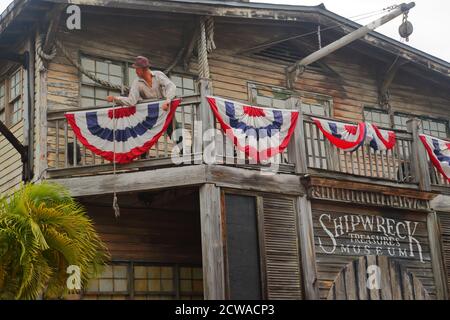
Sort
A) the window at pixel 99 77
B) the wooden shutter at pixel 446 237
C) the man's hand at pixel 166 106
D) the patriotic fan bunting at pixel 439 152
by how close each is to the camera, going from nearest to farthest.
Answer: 1. the man's hand at pixel 166 106
2. the window at pixel 99 77
3. the wooden shutter at pixel 446 237
4. the patriotic fan bunting at pixel 439 152

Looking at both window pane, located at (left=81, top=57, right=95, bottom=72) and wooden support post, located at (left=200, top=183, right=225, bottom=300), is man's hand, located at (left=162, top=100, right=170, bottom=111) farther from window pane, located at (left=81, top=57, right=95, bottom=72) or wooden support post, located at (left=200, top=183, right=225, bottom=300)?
window pane, located at (left=81, top=57, right=95, bottom=72)

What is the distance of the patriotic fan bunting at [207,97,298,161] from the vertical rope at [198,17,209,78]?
1.79m

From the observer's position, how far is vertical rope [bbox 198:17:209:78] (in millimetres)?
14922

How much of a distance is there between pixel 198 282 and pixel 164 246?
106cm

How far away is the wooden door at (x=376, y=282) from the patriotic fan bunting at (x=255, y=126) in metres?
2.59

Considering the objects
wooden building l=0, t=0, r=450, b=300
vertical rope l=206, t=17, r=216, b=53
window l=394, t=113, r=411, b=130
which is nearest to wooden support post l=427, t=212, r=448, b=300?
wooden building l=0, t=0, r=450, b=300

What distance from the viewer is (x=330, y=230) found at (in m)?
14.0

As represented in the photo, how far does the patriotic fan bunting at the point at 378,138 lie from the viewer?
14.9 meters

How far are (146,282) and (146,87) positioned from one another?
12.6 ft

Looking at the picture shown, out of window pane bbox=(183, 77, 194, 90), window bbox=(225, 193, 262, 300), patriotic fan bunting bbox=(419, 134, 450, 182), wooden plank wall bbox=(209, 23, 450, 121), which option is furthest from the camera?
wooden plank wall bbox=(209, 23, 450, 121)

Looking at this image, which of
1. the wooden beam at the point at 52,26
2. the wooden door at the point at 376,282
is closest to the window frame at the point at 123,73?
the wooden beam at the point at 52,26

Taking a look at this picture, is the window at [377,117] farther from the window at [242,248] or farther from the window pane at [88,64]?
the window pane at [88,64]

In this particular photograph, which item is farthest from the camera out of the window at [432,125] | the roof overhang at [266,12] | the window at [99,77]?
the window at [432,125]
